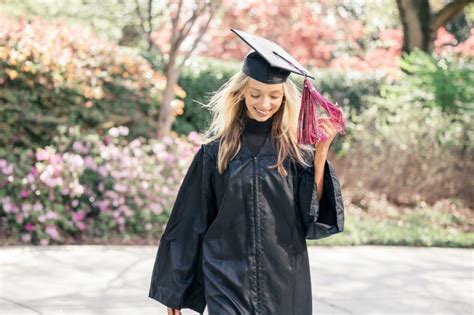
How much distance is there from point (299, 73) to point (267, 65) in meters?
0.12

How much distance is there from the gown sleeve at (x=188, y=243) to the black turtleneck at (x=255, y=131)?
17cm

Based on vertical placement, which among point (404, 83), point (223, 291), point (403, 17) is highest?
point (403, 17)

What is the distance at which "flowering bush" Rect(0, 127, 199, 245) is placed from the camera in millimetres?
6680

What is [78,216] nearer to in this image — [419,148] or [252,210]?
[252,210]

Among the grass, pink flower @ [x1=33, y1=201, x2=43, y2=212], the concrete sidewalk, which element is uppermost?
pink flower @ [x1=33, y1=201, x2=43, y2=212]

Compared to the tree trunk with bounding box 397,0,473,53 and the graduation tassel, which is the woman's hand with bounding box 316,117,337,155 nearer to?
the graduation tassel

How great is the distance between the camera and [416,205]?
10.8 m

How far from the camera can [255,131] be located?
3279 mm

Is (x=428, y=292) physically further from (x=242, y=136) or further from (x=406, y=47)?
(x=406, y=47)

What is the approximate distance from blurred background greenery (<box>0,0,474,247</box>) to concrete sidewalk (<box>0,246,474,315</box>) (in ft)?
1.81

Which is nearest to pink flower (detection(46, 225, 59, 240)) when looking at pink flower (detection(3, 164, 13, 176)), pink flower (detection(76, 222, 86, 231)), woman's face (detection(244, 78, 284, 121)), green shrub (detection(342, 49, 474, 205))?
pink flower (detection(76, 222, 86, 231))

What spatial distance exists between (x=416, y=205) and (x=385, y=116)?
120 cm

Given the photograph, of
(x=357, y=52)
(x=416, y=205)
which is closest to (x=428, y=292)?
(x=416, y=205)

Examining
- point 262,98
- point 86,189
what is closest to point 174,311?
point 262,98
